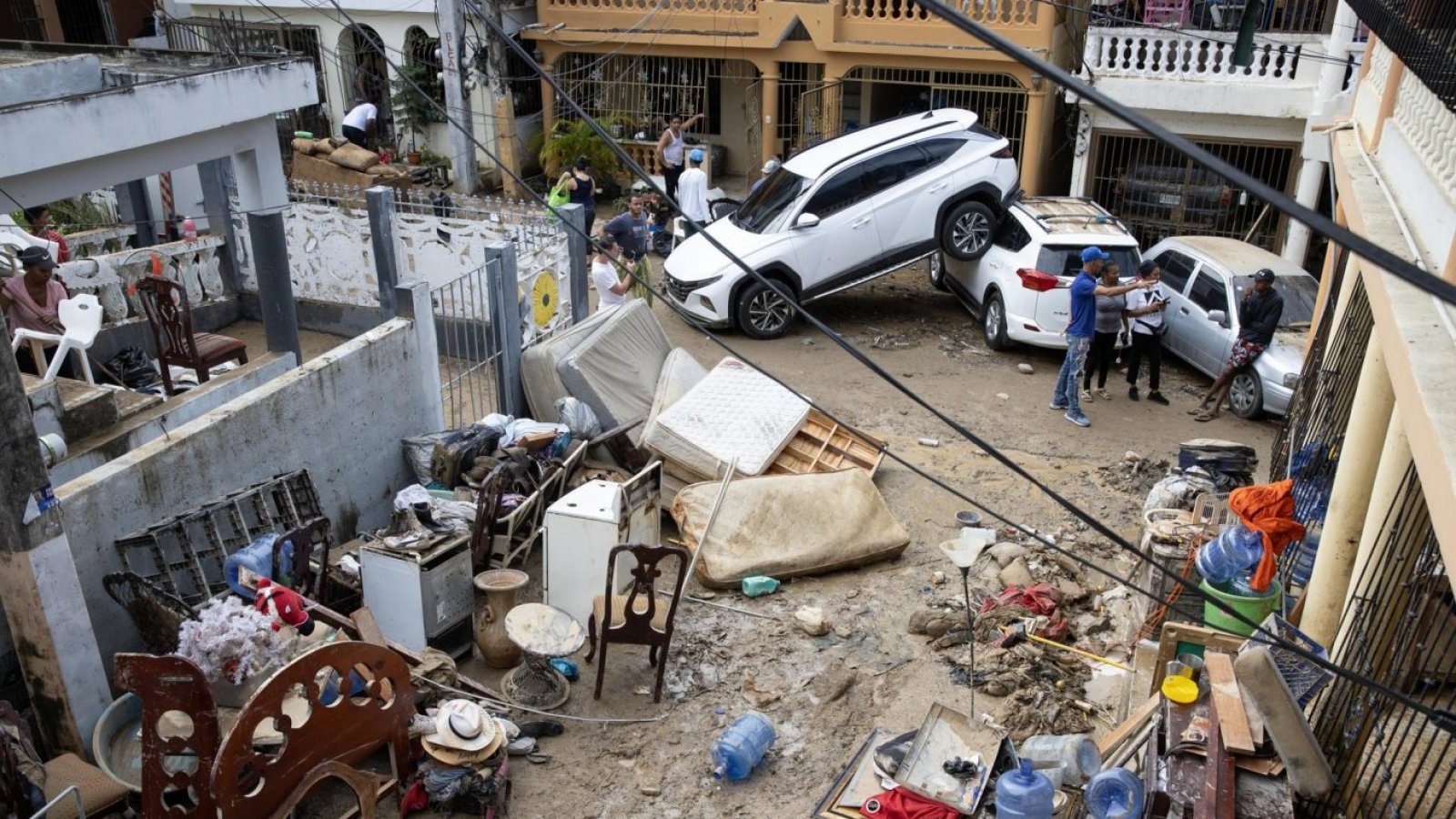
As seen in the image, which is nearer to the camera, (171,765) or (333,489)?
(171,765)

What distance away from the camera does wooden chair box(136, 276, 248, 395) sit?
9.59 metres

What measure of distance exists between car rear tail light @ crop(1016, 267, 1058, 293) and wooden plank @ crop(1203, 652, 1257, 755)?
7.08m

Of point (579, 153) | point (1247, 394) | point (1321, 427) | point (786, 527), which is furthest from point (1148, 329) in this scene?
point (579, 153)

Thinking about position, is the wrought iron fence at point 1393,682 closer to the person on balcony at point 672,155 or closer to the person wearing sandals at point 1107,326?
the person wearing sandals at point 1107,326

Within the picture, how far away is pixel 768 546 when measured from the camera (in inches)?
350

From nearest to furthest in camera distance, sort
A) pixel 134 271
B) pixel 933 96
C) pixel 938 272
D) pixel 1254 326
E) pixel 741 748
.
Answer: pixel 741 748 < pixel 1254 326 < pixel 134 271 < pixel 938 272 < pixel 933 96

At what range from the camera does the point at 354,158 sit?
17.9 m

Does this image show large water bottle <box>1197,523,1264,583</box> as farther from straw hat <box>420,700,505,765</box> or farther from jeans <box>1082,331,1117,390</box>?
jeans <box>1082,331,1117,390</box>

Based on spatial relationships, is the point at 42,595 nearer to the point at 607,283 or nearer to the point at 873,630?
the point at 873,630

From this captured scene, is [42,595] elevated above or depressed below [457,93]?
below

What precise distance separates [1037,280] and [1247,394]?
244 cm

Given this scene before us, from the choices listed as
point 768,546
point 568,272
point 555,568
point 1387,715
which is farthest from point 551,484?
point 1387,715

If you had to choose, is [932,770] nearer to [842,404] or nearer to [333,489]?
[333,489]

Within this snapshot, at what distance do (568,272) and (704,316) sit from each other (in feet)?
7.40
